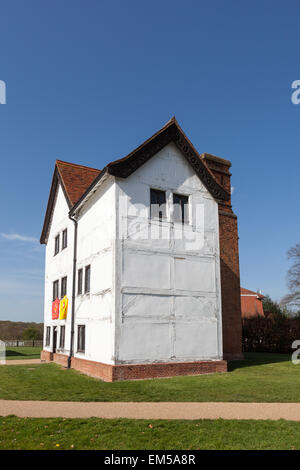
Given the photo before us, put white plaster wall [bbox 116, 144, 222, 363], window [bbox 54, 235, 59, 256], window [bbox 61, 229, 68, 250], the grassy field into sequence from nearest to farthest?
the grassy field < white plaster wall [bbox 116, 144, 222, 363] < window [bbox 61, 229, 68, 250] < window [bbox 54, 235, 59, 256]

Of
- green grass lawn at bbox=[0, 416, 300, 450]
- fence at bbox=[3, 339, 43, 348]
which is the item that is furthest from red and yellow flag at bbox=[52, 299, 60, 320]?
fence at bbox=[3, 339, 43, 348]

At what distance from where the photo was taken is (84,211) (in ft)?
65.0

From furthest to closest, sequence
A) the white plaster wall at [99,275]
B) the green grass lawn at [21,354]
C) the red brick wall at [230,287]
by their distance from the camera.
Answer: the green grass lawn at [21,354]
the red brick wall at [230,287]
the white plaster wall at [99,275]

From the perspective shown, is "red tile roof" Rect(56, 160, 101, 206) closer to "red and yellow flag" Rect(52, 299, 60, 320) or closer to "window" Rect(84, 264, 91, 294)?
"window" Rect(84, 264, 91, 294)

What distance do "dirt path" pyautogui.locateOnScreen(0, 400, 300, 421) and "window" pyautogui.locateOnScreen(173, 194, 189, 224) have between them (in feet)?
30.1

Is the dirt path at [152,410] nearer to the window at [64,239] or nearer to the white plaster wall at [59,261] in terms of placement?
the white plaster wall at [59,261]

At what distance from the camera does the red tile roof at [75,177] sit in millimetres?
22570

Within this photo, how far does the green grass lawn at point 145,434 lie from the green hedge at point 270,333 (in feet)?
64.7

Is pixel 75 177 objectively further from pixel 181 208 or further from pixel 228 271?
pixel 228 271

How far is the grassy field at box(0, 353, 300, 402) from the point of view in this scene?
10.9 meters

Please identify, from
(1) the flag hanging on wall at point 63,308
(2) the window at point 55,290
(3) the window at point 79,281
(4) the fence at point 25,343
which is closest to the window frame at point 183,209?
(3) the window at point 79,281

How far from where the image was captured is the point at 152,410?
9188 mm

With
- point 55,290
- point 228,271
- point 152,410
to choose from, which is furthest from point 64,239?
point 152,410
